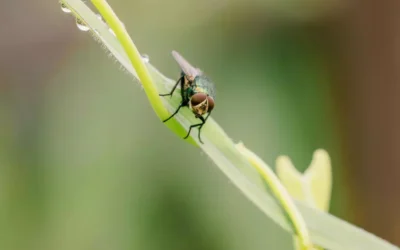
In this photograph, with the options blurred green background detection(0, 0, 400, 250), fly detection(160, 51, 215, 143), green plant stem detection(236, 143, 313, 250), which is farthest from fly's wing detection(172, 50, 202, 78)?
blurred green background detection(0, 0, 400, 250)

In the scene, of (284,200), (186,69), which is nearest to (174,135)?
(186,69)

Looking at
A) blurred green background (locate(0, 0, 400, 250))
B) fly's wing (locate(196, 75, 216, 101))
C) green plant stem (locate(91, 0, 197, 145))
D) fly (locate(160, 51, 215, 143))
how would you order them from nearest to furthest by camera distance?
1. green plant stem (locate(91, 0, 197, 145))
2. fly (locate(160, 51, 215, 143))
3. fly's wing (locate(196, 75, 216, 101))
4. blurred green background (locate(0, 0, 400, 250))

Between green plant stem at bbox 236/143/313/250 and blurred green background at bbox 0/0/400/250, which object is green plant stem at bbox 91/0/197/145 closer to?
green plant stem at bbox 236/143/313/250

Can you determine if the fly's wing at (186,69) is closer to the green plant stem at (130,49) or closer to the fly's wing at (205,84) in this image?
the fly's wing at (205,84)

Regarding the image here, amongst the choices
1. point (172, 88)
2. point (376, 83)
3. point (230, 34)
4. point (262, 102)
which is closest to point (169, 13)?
point (230, 34)

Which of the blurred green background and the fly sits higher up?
the fly

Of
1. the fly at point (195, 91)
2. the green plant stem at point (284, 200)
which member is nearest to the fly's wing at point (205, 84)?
the fly at point (195, 91)

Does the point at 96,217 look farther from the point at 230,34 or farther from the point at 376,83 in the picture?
the point at 376,83

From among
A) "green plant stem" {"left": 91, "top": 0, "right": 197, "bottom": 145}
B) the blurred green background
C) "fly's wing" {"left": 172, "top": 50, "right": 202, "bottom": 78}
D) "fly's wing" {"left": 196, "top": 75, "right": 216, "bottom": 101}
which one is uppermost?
"green plant stem" {"left": 91, "top": 0, "right": 197, "bottom": 145}

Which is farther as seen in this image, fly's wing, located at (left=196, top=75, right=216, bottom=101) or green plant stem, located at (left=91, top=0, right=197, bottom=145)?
fly's wing, located at (left=196, top=75, right=216, bottom=101)
